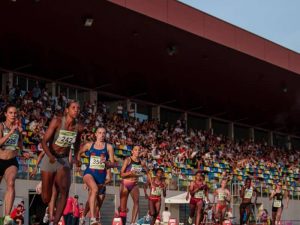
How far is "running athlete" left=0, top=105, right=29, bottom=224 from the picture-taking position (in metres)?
10.3

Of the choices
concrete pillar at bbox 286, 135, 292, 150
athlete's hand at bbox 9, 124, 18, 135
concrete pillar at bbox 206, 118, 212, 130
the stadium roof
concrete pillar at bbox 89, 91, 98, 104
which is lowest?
athlete's hand at bbox 9, 124, 18, 135

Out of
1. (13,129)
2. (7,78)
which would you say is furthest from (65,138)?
(7,78)

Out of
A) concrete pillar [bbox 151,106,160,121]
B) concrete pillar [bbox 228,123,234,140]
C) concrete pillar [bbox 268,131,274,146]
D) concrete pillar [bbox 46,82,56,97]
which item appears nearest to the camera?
concrete pillar [bbox 46,82,56,97]

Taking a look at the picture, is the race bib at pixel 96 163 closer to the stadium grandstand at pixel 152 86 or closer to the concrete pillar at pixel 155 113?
the stadium grandstand at pixel 152 86

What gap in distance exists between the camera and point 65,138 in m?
10.1

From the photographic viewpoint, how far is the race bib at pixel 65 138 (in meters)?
10.0

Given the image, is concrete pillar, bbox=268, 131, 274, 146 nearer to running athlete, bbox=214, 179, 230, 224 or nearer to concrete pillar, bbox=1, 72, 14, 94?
concrete pillar, bbox=1, 72, 14, 94

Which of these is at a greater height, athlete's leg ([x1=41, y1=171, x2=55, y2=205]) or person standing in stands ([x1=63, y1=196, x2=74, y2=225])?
athlete's leg ([x1=41, y1=171, x2=55, y2=205])

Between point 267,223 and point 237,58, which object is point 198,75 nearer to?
point 237,58

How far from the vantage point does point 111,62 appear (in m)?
29.4

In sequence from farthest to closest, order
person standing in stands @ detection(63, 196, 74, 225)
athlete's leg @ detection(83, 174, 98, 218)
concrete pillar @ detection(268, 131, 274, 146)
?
concrete pillar @ detection(268, 131, 274, 146)
person standing in stands @ detection(63, 196, 74, 225)
athlete's leg @ detection(83, 174, 98, 218)

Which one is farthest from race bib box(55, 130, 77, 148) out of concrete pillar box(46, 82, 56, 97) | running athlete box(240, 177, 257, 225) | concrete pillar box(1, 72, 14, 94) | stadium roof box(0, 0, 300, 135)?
concrete pillar box(46, 82, 56, 97)

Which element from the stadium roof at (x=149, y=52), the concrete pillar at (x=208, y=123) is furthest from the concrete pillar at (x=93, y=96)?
the concrete pillar at (x=208, y=123)

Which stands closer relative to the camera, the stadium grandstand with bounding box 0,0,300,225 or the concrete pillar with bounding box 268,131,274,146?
the stadium grandstand with bounding box 0,0,300,225
